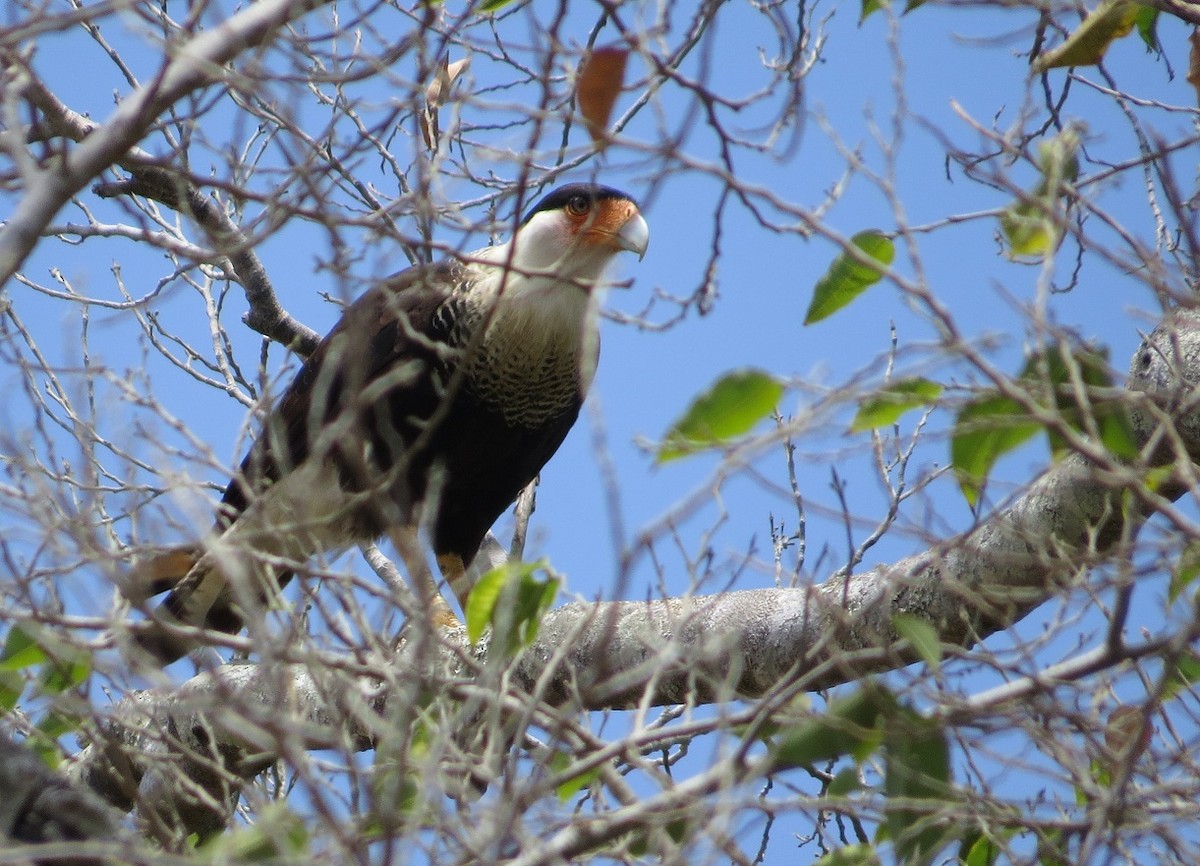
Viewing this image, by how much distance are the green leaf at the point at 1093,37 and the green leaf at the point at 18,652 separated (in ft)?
5.68

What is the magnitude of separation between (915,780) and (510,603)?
0.55 meters

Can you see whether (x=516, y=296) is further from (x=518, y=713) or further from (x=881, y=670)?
(x=518, y=713)

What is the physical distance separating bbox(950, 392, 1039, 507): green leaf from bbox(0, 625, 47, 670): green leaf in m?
1.30

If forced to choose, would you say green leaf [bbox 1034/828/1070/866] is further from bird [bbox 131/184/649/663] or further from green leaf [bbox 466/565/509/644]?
bird [bbox 131/184/649/663]

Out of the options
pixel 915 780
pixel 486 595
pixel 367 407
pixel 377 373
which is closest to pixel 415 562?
pixel 486 595

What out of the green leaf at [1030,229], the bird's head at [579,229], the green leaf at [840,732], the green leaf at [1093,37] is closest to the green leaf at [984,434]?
the green leaf at [1030,229]

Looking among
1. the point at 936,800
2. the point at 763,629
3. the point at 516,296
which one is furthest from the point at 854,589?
the point at 516,296

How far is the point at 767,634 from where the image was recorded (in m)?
2.67

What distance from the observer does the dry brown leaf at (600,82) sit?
71.6 inches

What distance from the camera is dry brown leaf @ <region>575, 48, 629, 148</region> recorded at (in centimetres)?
182

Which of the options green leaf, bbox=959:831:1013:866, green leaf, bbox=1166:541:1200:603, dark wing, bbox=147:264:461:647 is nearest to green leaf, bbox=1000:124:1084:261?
green leaf, bbox=1166:541:1200:603

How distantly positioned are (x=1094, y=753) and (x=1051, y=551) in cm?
50

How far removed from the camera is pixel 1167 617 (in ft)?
5.06

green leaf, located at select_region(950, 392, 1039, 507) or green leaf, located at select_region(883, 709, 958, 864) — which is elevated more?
green leaf, located at select_region(950, 392, 1039, 507)
